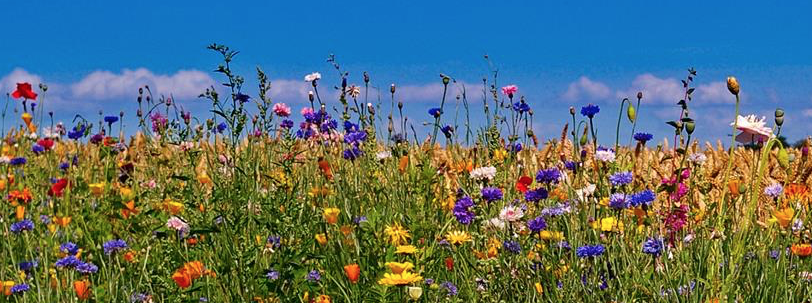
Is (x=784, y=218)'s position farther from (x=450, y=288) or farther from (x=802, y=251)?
(x=450, y=288)

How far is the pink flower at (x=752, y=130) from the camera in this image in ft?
9.12

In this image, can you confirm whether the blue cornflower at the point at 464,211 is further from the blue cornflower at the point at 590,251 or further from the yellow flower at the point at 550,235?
the blue cornflower at the point at 590,251

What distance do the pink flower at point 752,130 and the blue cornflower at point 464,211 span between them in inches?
37.7

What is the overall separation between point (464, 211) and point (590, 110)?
0.81 metres

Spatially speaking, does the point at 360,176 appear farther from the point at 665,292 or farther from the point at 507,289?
the point at 665,292

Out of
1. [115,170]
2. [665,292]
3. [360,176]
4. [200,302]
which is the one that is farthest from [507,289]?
[115,170]

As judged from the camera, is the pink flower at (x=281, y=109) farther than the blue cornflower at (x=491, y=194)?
Yes

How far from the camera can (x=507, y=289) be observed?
3.08 meters

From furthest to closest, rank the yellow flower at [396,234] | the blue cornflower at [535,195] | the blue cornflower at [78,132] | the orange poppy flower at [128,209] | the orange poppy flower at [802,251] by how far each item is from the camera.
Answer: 1. the blue cornflower at [78,132]
2. the orange poppy flower at [128,209]
3. the blue cornflower at [535,195]
4. the yellow flower at [396,234]
5. the orange poppy flower at [802,251]

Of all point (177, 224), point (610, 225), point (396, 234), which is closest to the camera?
point (610, 225)

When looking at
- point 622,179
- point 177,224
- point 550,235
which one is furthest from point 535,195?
point 177,224

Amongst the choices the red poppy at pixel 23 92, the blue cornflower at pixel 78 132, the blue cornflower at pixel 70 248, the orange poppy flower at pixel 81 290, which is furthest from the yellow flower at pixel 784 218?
the red poppy at pixel 23 92

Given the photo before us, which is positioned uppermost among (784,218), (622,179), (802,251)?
(622,179)

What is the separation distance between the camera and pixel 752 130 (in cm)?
279
